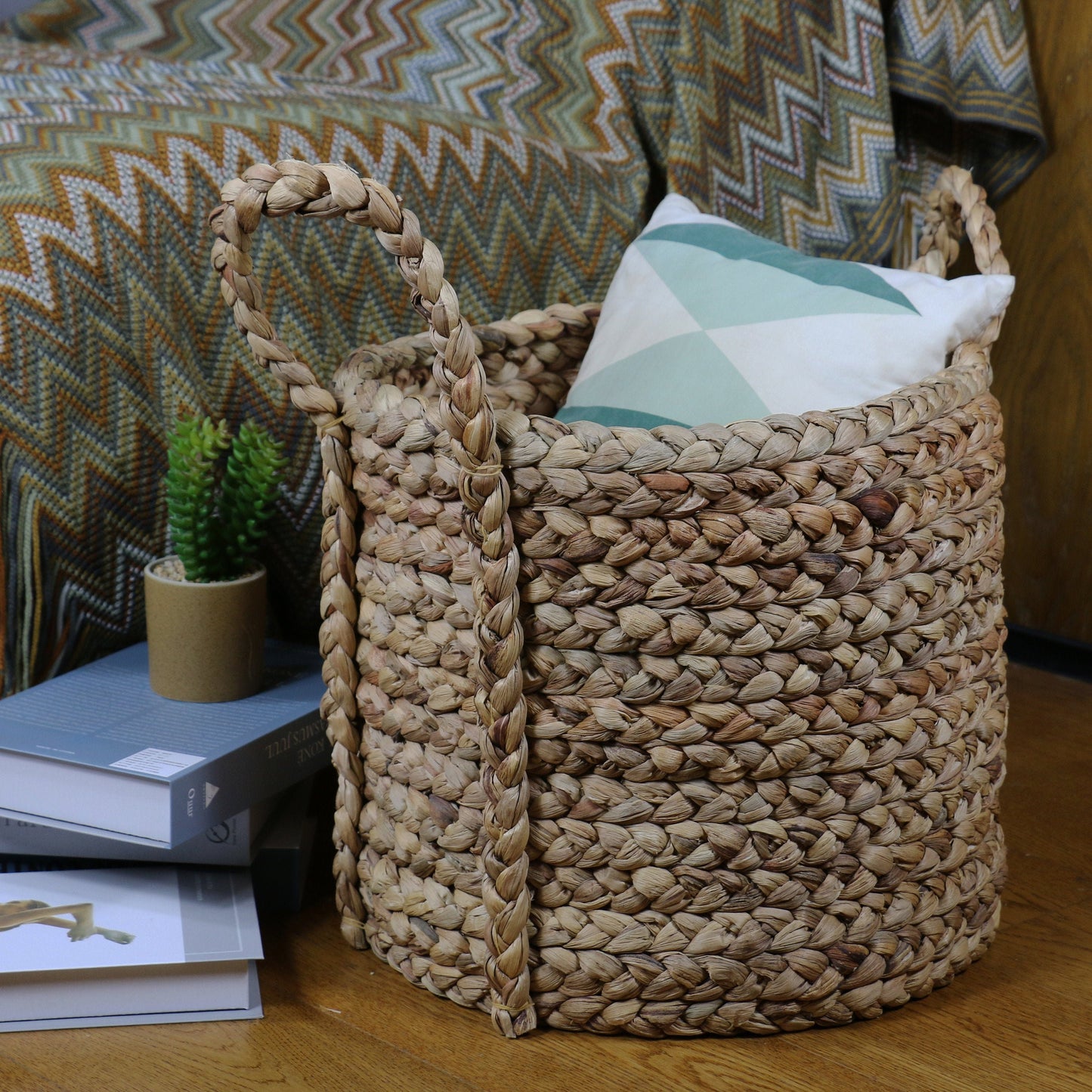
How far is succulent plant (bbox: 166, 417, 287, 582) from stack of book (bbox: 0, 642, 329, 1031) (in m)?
0.11

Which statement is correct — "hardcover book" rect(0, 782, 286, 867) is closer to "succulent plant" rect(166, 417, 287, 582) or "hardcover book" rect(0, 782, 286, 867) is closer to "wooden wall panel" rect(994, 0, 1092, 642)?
"succulent plant" rect(166, 417, 287, 582)

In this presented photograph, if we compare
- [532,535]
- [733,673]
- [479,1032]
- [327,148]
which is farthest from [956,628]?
[327,148]

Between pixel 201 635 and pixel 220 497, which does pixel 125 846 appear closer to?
pixel 201 635

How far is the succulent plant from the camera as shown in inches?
34.4

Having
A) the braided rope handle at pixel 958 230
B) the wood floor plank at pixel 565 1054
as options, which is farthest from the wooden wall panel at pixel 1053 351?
the wood floor plank at pixel 565 1054

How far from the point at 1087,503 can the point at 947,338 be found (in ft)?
2.00

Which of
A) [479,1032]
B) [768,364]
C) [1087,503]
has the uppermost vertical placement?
[768,364]

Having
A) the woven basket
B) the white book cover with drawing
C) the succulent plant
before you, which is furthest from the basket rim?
the white book cover with drawing

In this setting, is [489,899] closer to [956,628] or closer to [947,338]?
[956,628]

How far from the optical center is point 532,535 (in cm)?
71

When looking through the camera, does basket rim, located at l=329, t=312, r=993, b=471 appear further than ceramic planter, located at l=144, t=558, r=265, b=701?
No

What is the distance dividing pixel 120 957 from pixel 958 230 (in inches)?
35.0

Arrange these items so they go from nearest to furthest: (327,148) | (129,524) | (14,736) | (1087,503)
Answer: (14,736)
(129,524)
(327,148)
(1087,503)

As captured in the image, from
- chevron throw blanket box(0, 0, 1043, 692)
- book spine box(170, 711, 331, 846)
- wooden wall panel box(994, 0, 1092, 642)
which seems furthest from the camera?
wooden wall panel box(994, 0, 1092, 642)
